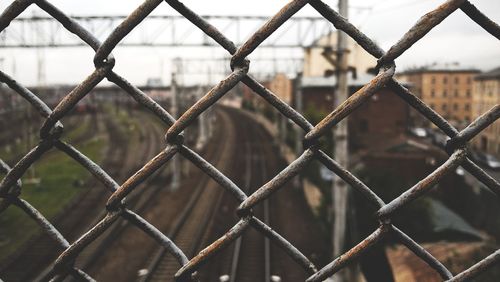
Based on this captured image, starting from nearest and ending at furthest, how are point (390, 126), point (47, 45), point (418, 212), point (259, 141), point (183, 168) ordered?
point (418, 212) < point (47, 45) < point (183, 168) < point (390, 126) < point (259, 141)

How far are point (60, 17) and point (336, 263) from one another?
0.69 meters

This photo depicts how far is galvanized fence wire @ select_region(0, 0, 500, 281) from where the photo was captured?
765 mm

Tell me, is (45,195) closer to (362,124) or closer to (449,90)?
(362,124)

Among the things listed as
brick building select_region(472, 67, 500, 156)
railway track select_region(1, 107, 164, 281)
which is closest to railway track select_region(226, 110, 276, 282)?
railway track select_region(1, 107, 164, 281)

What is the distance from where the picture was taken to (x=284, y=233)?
1478 centimetres

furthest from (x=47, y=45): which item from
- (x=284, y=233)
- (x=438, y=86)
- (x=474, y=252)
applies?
(x=438, y=86)

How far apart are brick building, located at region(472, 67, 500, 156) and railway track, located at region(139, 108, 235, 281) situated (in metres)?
21.3

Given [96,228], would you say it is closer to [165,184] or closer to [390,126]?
[165,184]

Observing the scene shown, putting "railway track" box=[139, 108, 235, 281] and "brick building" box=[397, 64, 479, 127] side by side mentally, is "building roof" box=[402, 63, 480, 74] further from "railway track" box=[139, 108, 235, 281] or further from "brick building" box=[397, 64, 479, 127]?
"railway track" box=[139, 108, 235, 281]

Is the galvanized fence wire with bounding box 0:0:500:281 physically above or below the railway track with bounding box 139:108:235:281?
above

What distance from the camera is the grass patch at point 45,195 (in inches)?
551

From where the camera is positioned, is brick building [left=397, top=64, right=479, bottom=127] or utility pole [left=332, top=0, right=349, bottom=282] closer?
utility pole [left=332, top=0, right=349, bottom=282]

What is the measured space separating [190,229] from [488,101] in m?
31.3

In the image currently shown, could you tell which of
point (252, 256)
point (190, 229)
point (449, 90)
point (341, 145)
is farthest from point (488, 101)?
point (341, 145)
